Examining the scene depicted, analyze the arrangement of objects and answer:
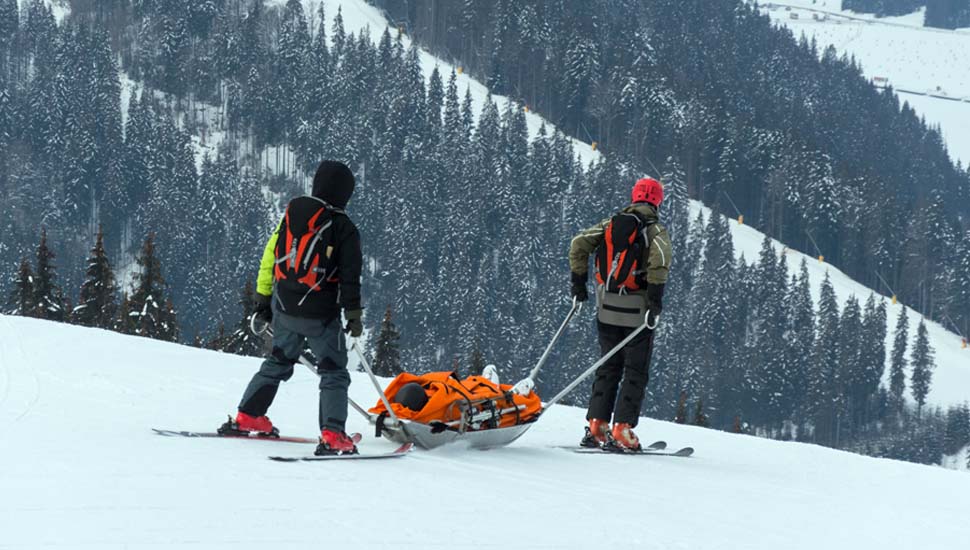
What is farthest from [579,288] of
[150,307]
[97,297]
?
[150,307]

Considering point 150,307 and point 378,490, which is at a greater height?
point 378,490

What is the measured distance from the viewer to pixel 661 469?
28.0 ft

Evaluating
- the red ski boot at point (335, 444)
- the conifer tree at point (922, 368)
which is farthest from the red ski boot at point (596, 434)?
the conifer tree at point (922, 368)

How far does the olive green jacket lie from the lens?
8812mm

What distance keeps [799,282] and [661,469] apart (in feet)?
312

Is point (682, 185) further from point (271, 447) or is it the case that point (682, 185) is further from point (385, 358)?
point (271, 447)

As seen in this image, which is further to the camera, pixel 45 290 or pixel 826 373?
pixel 826 373

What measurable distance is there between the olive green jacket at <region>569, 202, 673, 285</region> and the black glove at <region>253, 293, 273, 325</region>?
2.52m

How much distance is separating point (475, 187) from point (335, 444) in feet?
367

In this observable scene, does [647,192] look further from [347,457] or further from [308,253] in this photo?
[347,457]

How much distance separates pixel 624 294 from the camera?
30.0 ft

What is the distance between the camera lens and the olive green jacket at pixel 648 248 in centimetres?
881

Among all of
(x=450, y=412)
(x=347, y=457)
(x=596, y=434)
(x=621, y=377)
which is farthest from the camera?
(x=621, y=377)

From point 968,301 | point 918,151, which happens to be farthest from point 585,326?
point 918,151
